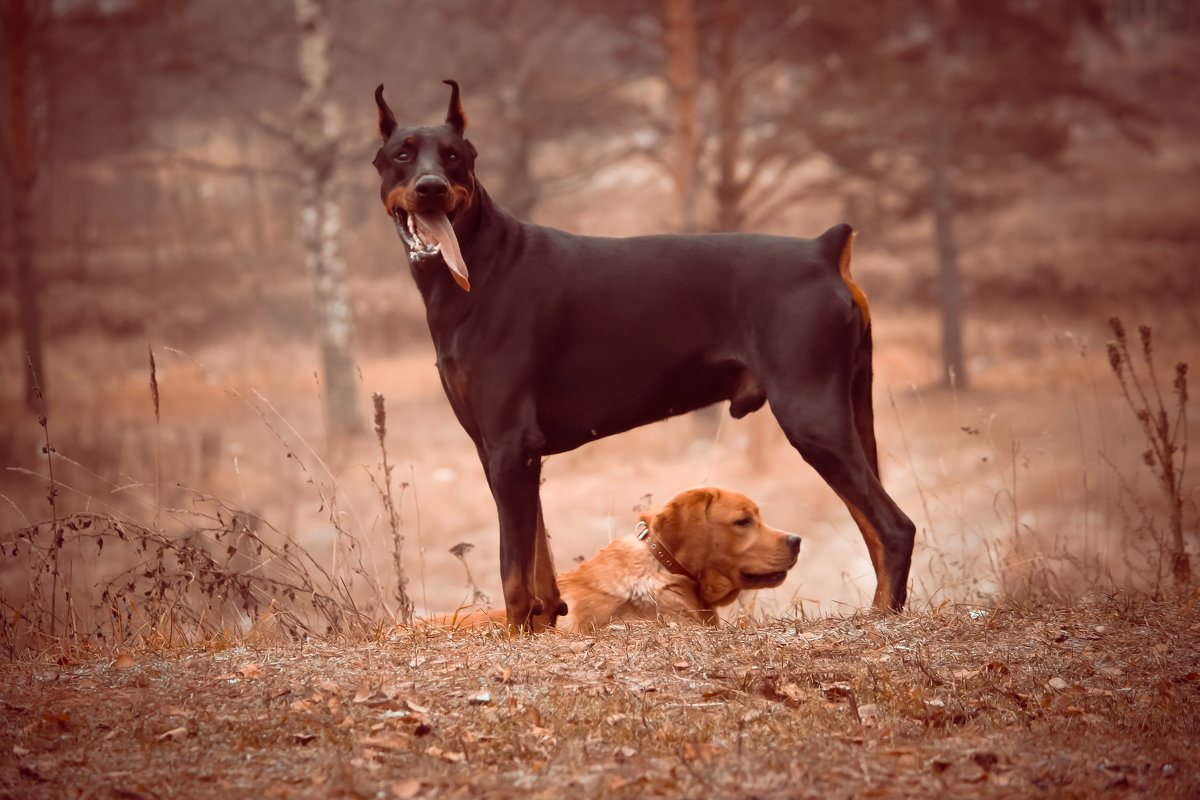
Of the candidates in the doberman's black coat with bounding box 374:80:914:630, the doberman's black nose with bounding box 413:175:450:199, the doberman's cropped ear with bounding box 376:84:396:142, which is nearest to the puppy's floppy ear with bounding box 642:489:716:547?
the doberman's black coat with bounding box 374:80:914:630

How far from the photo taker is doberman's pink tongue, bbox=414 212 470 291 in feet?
13.8

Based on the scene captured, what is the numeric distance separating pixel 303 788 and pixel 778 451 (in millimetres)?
10574

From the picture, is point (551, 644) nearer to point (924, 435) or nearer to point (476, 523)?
point (476, 523)

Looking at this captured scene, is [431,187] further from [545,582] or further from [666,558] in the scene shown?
[666,558]

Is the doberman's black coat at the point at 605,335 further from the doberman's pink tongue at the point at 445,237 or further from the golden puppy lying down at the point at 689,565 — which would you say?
the golden puppy lying down at the point at 689,565

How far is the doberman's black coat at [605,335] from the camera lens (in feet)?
14.2

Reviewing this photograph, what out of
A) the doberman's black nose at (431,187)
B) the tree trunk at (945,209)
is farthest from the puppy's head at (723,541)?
the tree trunk at (945,209)

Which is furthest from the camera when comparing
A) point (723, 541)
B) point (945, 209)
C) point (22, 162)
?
point (945, 209)

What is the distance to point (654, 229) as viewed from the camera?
90.3 feet

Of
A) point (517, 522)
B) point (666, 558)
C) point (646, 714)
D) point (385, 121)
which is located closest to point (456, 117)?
point (385, 121)

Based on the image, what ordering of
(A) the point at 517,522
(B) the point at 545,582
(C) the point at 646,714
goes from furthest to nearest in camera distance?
(B) the point at 545,582
(A) the point at 517,522
(C) the point at 646,714

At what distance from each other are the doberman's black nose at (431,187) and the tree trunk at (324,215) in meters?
9.25

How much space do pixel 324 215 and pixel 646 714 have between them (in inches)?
447

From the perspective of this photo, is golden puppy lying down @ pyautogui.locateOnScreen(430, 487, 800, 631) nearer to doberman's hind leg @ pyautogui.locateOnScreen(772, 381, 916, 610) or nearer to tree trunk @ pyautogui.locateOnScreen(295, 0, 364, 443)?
doberman's hind leg @ pyautogui.locateOnScreen(772, 381, 916, 610)
